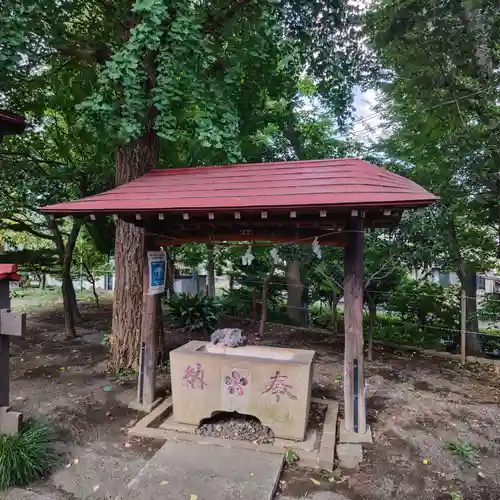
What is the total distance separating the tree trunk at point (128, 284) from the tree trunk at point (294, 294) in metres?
5.36

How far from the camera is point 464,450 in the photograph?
13.9ft

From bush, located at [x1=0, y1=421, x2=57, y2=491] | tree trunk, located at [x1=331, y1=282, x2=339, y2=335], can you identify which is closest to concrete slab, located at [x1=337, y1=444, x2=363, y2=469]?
bush, located at [x1=0, y1=421, x2=57, y2=491]

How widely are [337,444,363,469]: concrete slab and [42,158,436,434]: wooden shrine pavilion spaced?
30 cm

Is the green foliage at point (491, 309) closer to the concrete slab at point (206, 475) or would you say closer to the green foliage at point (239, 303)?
the green foliage at point (239, 303)

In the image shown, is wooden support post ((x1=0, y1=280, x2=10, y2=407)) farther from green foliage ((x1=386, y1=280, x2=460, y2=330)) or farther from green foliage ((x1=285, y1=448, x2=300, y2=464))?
green foliage ((x1=386, y1=280, x2=460, y2=330))

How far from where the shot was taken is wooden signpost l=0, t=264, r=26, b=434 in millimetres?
3666

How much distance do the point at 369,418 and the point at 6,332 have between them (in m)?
4.65

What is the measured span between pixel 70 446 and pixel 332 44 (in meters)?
7.45

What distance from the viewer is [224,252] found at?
36.7 ft

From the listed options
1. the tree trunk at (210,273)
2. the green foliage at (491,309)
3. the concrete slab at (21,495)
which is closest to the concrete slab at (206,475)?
the concrete slab at (21,495)

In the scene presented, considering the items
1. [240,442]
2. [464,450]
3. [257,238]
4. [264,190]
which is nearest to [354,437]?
[464,450]

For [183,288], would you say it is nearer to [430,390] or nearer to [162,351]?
[162,351]

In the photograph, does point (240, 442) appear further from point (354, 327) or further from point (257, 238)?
point (257, 238)

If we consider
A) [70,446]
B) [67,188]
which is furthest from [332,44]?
[70,446]
